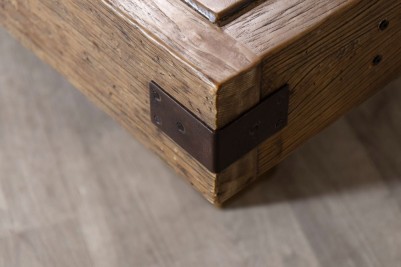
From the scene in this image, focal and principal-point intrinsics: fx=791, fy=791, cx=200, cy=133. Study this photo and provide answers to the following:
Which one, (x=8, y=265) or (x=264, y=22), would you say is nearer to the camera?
(x=264, y=22)

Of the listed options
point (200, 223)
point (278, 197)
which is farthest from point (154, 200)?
point (278, 197)

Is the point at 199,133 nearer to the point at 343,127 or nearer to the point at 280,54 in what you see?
the point at 280,54

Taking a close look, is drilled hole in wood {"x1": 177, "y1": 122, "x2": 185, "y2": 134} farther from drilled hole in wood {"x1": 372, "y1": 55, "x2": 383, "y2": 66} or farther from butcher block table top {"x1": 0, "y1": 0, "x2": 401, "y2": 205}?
drilled hole in wood {"x1": 372, "y1": 55, "x2": 383, "y2": 66}

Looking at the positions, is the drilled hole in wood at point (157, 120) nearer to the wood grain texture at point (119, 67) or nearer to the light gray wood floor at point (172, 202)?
the wood grain texture at point (119, 67)

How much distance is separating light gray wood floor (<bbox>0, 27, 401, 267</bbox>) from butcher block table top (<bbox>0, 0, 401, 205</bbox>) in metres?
0.12

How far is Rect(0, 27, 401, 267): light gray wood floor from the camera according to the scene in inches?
47.6

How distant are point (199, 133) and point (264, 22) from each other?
0.17 metres

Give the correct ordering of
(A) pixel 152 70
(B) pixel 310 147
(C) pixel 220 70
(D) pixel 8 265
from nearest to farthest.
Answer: (C) pixel 220 70 < (A) pixel 152 70 < (D) pixel 8 265 < (B) pixel 310 147

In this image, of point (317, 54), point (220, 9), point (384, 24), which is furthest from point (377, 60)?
point (220, 9)

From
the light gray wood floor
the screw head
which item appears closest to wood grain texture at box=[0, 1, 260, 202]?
the light gray wood floor

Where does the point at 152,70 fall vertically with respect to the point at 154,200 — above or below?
above

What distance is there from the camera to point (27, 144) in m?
1.37

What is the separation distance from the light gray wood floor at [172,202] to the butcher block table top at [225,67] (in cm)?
12

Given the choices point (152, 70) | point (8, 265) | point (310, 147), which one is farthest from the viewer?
point (310, 147)
